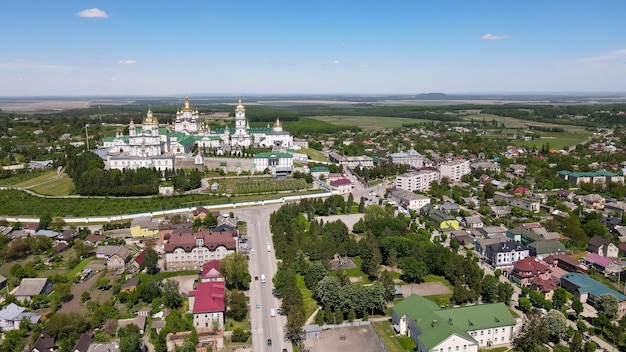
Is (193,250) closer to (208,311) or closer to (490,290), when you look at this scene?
(208,311)

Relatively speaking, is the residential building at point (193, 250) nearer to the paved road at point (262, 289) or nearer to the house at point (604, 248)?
the paved road at point (262, 289)

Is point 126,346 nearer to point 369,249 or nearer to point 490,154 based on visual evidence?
point 369,249

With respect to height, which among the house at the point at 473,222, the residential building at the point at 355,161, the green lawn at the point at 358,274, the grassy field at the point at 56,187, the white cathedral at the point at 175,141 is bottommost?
the green lawn at the point at 358,274

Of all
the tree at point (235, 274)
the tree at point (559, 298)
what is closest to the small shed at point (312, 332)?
the tree at point (235, 274)

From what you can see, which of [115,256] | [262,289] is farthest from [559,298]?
[115,256]

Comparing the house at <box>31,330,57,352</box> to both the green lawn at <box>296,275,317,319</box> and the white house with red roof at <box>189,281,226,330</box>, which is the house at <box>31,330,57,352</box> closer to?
the white house with red roof at <box>189,281,226,330</box>

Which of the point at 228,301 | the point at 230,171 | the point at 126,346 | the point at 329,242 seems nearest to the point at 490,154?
the point at 230,171
